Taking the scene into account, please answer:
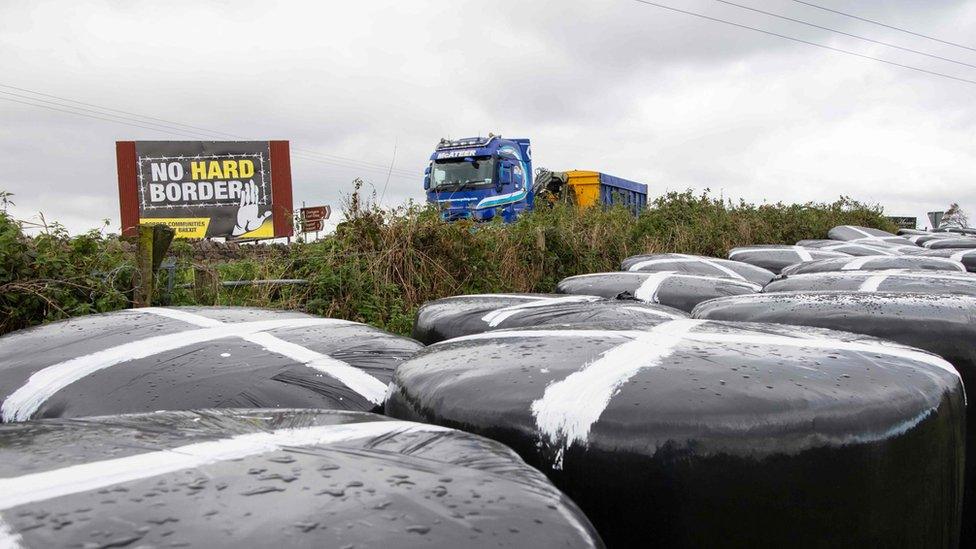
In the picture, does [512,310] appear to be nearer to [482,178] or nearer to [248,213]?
[482,178]

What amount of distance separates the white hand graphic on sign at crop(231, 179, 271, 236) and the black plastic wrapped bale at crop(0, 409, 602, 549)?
2380 centimetres

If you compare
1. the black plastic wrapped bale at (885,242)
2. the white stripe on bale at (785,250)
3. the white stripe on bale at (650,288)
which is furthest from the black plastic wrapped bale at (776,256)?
the white stripe on bale at (650,288)

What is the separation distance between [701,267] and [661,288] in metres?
1.28

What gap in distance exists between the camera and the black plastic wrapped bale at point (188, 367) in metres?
1.73

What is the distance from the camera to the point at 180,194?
23.4 m

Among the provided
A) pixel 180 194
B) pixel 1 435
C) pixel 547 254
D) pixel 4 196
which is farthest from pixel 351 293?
pixel 180 194

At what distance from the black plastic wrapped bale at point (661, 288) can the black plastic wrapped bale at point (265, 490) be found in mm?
2219

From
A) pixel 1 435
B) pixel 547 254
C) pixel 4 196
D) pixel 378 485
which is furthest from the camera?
pixel 547 254

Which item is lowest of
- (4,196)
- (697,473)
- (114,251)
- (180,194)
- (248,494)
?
(697,473)

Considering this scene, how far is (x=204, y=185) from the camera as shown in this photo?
76.8ft

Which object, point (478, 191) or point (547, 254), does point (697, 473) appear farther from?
point (478, 191)

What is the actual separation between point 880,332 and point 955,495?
49 centimetres

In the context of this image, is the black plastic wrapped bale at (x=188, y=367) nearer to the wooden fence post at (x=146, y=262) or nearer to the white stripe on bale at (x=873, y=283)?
the white stripe on bale at (x=873, y=283)

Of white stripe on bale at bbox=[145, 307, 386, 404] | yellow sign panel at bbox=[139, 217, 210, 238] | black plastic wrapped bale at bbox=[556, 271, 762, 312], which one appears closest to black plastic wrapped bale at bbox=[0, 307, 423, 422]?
white stripe on bale at bbox=[145, 307, 386, 404]
